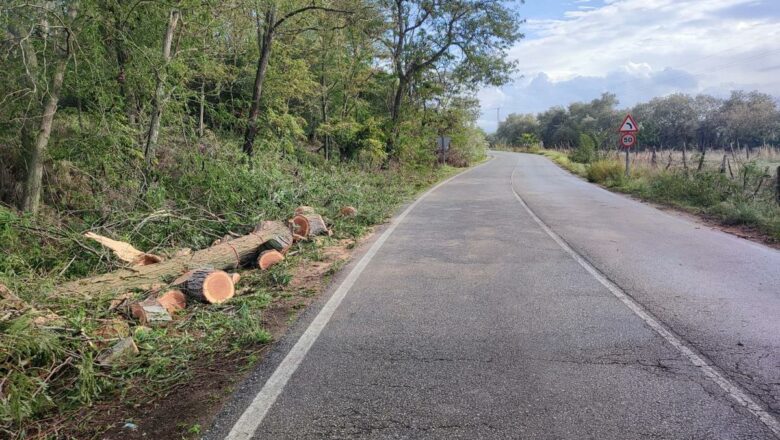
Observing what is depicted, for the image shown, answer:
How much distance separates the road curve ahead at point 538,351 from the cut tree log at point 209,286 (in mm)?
1329

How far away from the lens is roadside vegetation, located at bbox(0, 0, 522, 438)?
3.86 meters

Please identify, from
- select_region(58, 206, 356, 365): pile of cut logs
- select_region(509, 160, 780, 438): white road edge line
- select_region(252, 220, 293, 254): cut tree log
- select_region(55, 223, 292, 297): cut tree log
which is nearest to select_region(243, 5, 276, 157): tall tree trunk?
select_region(252, 220, 293, 254): cut tree log

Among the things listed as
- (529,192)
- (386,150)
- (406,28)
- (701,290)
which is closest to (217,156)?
(701,290)

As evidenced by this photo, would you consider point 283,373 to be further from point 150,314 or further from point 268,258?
point 268,258

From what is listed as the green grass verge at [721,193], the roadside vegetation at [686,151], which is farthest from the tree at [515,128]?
the green grass verge at [721,193]

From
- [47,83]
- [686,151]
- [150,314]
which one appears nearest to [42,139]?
[47,83]

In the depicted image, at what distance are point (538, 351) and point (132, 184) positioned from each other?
8416mm

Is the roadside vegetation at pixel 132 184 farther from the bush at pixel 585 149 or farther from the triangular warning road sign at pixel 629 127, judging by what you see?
the bush at pixel 585 149

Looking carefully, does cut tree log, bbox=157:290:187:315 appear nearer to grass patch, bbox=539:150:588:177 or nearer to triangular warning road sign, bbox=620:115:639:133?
triangular warning road sign, bbox=620:115:639:133

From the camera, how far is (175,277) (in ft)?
20.8

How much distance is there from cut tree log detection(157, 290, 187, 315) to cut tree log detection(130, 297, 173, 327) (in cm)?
16

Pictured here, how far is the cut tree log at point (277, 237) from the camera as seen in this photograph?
770 cm

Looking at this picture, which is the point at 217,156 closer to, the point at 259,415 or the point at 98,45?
the point at 98,45

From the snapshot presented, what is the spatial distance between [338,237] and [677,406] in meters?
7.08
